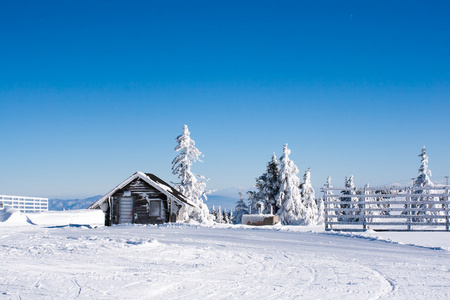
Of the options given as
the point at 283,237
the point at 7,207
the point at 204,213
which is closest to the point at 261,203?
the point at 204,213

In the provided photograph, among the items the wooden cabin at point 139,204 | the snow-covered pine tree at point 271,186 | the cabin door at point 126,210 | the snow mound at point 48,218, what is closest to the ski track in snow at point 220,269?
the wooden cabin at point 139,204

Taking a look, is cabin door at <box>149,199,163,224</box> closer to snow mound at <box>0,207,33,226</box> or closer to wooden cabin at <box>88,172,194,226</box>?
wooden cabin at <box>88,172,194,226</box>

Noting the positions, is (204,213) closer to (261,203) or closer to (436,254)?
(261,203)

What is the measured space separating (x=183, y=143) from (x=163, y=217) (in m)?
11.4

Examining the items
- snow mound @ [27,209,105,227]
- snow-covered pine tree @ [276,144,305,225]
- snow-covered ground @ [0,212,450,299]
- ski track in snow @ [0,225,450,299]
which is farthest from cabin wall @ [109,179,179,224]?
snow-covered pine tree @ [276,144,305,225]

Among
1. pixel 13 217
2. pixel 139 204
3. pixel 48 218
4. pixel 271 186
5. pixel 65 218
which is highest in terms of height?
pixel 271 186

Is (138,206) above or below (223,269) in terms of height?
above

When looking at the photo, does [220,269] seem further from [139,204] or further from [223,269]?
[139,204]

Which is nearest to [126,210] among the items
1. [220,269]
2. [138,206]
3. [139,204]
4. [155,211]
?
[138,206]

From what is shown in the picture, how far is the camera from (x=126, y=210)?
2933cm

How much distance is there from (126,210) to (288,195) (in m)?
21.5

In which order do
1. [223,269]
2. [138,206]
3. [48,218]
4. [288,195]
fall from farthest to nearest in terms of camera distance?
1. [288,195]
2. [48,218]
3. [138,206]
4. [223,269]

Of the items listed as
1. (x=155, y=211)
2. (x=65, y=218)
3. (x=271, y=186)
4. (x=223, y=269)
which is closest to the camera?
(x=223, y=269)

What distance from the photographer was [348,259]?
1103cm
